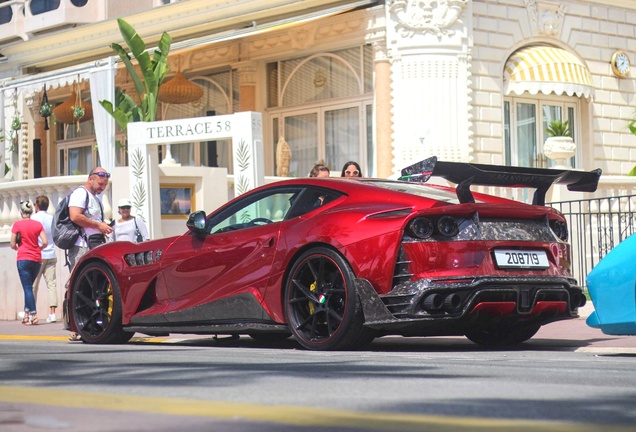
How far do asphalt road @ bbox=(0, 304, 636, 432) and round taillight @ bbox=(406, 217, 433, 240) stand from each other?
0.83 m

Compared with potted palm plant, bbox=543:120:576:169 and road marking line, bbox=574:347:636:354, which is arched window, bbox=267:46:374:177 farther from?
road marking line, bbox=574:347:636:354

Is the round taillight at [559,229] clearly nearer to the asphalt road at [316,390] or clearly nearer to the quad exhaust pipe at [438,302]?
the asphalt road at [316,390]

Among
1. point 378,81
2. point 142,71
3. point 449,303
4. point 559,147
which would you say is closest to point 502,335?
point 449,303

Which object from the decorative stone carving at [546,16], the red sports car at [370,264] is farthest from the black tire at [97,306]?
the decorative stone carving at [546,16]

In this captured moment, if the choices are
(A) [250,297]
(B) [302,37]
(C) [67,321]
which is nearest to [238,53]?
(B) [302,37]

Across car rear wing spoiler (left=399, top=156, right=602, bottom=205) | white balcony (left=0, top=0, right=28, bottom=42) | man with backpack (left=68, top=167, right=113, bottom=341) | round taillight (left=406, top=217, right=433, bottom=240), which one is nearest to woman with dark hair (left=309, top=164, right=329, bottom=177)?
man with backpack (left=68, top=167, right=113, bottom=341)

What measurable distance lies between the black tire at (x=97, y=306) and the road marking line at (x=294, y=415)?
5.06m

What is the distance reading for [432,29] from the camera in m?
22.5

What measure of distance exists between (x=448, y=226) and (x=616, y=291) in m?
1.24

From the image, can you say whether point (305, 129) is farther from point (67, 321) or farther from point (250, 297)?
point (250, 297)

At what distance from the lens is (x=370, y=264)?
8664mm

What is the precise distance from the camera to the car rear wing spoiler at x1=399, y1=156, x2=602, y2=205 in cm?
892

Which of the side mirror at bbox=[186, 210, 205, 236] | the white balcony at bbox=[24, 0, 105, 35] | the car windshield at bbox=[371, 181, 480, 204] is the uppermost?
the white balcony at bbox=[24, 0, 105, 35]

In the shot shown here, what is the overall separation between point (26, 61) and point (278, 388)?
26228mm
